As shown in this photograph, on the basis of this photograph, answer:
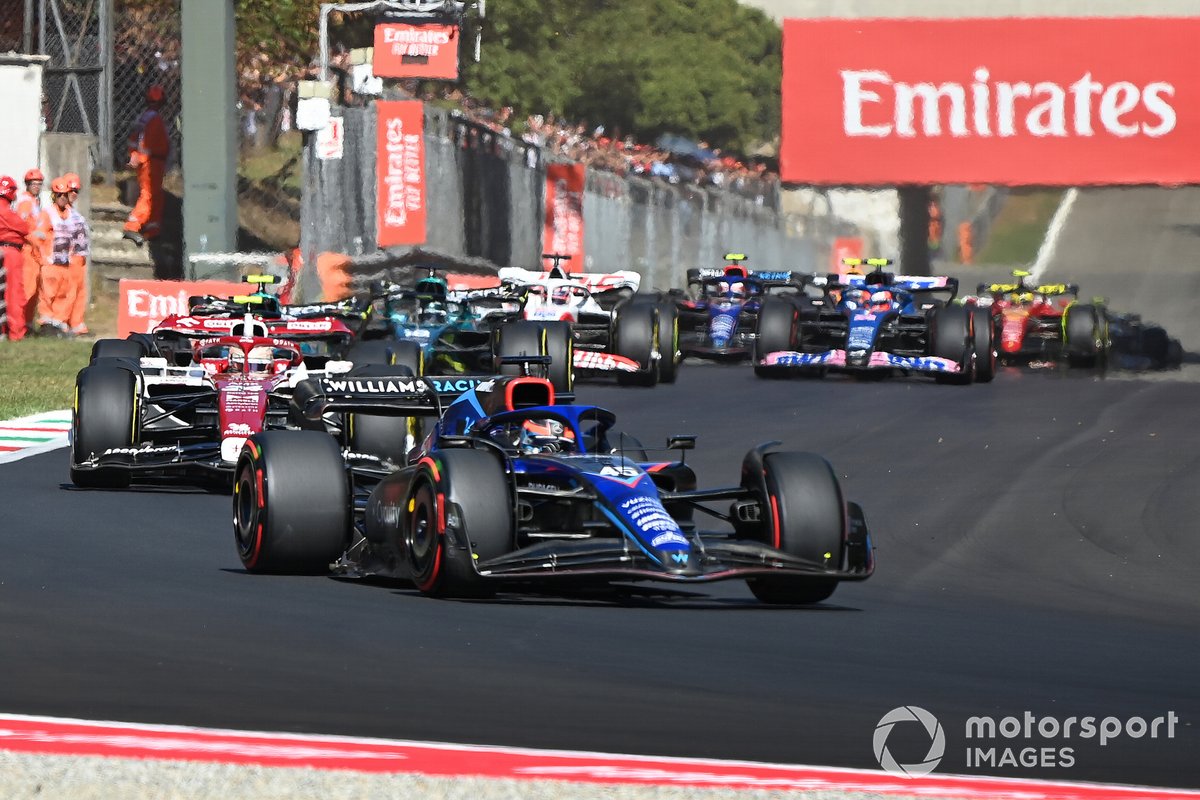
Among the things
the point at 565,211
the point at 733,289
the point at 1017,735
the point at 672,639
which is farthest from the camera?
the point at 565,211

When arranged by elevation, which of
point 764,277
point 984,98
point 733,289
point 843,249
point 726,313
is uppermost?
point 984,98

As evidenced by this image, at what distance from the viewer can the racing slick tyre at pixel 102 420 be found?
48.2 feet

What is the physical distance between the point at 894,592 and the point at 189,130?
20504 mm

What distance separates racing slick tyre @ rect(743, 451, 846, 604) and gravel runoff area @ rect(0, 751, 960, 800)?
13.9ft

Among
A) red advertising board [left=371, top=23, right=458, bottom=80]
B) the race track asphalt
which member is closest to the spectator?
red advertising board [left=371, top=23, right=458, bottom=80]

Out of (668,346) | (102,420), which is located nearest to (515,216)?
(668,346)

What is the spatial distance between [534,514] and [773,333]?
14.9 meters

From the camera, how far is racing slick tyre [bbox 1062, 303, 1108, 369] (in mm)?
28062

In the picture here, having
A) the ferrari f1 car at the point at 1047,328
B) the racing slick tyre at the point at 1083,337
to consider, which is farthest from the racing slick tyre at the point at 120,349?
the racing slick tyre at the point at 1083,337

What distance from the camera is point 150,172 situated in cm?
3281

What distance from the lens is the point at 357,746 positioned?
6613 mm

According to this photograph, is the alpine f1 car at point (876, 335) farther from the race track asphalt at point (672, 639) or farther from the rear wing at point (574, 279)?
the race track asphalt at point (672, 639)

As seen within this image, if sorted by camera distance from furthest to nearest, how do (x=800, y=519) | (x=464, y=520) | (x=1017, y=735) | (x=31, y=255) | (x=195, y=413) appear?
(x=31, y=255)
(x=195, y=413)
(x=800, y=519)
(x=464, y=520)
(x=1017, y=735)

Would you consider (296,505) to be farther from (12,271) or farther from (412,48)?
(412,48)
